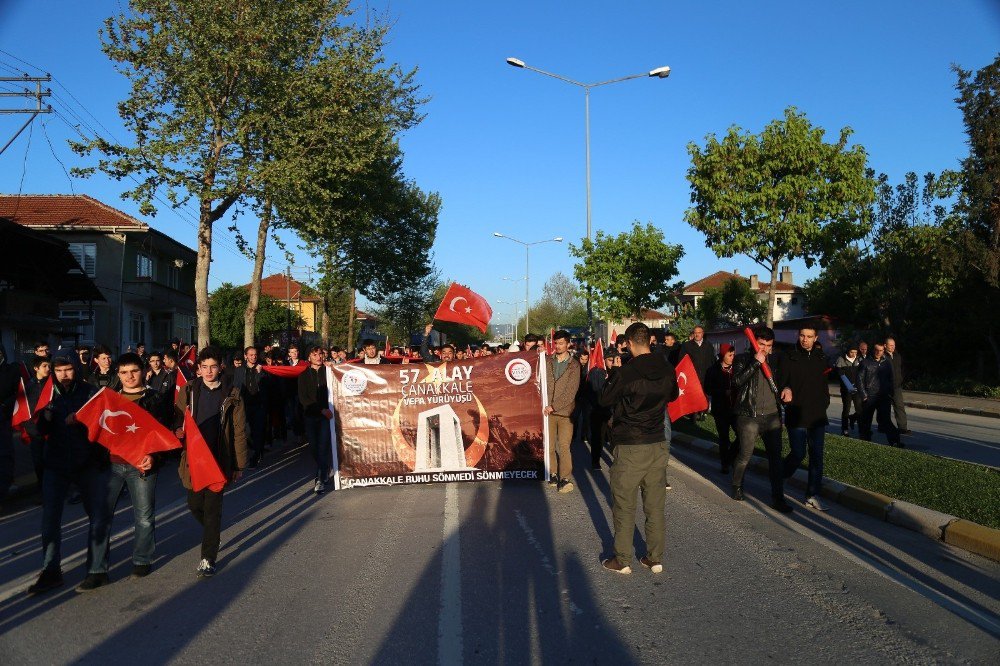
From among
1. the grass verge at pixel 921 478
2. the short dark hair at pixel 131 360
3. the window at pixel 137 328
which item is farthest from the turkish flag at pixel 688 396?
the window at pixel 137 328

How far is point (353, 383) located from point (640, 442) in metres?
4.74

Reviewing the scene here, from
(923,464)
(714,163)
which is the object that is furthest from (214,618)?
(714,163)

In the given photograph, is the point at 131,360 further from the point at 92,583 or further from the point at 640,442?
the point at 640,442

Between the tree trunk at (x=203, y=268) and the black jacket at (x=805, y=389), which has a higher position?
the tree trunk at (x=203, y=268)

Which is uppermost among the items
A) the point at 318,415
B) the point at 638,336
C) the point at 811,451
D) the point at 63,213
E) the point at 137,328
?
the point at 63,213

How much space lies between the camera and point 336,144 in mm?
21328

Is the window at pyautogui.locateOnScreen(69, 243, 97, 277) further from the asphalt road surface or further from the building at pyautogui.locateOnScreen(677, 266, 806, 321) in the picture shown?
the building at pyautogui.locateOnScreen(677, 266, 806, 321)

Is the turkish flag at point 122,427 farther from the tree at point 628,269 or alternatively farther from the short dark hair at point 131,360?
the tree at point 628,269

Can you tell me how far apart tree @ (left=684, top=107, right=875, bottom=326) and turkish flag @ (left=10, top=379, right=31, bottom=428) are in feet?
61.2

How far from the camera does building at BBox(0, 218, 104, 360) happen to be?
22.2m

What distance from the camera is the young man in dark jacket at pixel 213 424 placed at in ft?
20.4

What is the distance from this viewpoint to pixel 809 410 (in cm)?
799

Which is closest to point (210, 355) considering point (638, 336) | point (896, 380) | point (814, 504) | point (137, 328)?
point (638, 336)

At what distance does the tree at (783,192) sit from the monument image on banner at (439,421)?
14.4 meters
